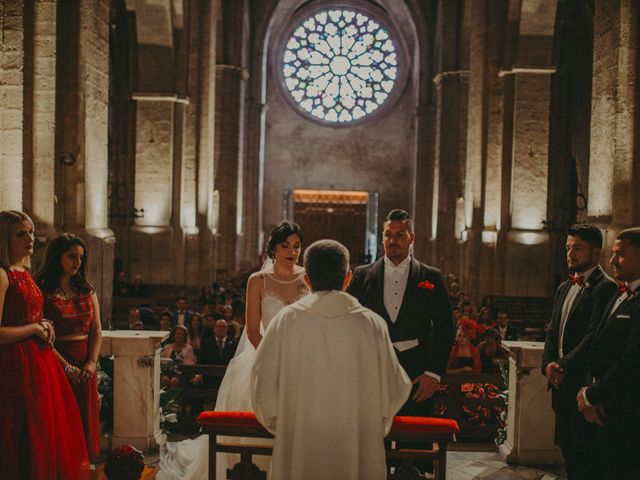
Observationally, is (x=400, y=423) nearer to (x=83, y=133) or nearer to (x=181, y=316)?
(x=83, y=133)

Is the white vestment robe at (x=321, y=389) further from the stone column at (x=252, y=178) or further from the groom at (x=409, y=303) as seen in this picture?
the stone column at (x=252, y=178)

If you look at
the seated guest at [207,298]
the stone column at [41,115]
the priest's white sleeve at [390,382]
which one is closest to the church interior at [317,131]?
the stone column at [41,115]

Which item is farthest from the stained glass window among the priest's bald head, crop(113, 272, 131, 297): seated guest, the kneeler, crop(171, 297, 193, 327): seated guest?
the priest's bald head

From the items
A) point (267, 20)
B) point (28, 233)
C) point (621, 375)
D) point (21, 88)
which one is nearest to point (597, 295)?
point (621, 375)

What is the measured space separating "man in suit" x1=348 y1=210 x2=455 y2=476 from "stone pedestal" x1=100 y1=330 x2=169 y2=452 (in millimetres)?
1960

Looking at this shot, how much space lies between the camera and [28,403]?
3.71 m

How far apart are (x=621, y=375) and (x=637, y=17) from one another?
592 centimetres

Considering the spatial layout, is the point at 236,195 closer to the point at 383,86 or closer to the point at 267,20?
the point at 267,20

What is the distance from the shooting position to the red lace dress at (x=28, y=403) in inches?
145

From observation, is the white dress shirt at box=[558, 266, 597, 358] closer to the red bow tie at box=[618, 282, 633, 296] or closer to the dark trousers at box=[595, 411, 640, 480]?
the red bow tie at box=[618, 282, 633, 296]

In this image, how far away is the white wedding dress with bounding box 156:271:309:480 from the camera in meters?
4.41

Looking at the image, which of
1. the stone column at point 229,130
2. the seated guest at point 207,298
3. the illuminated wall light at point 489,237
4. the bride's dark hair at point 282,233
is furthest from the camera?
the stone column at point 229,130

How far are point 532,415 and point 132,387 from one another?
2.96 m

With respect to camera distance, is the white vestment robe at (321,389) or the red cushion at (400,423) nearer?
the white vestment robe at (321,389)
